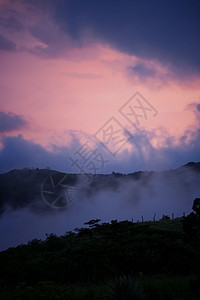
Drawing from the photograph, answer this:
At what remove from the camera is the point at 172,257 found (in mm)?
19719

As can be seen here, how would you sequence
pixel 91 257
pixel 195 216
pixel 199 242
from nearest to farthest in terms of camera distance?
1. pixel 91 257
2. pixel 199 242
3. pixel 195 216

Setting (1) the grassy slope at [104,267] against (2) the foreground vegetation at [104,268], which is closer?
(2) the foreground vegetation at [104,268]

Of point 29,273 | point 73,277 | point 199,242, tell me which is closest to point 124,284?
point 73,277

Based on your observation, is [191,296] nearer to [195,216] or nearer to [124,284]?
[124,284]

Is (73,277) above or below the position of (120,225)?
below

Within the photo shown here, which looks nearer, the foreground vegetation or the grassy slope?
the foreground vegetation

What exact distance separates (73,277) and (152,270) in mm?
6404

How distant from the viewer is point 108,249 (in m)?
21.6

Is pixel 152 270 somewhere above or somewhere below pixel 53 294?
below

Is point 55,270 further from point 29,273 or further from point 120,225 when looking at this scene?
point 120,225

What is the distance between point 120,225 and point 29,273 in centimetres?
1682

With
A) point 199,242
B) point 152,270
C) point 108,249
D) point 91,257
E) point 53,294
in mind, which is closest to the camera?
point 53,294

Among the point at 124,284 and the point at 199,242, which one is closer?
the point at 124,284

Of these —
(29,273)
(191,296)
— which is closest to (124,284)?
(191,296)
